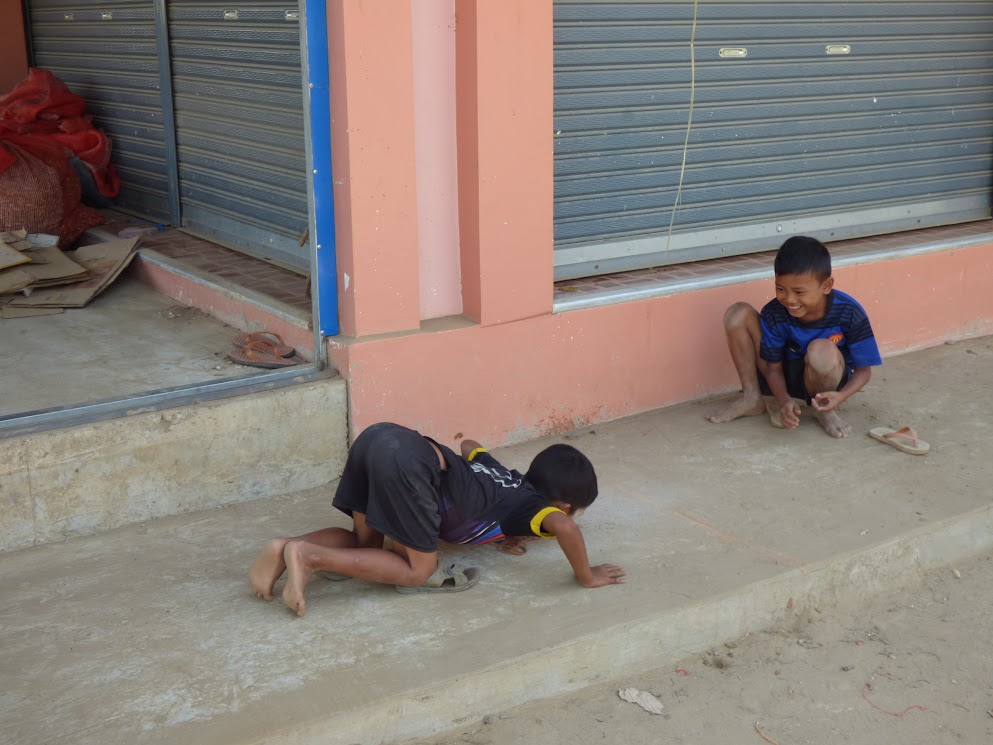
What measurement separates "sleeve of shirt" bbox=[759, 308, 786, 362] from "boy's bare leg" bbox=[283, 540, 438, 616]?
1.98m

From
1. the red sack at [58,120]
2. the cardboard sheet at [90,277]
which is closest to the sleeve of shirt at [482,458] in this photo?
the cardboard sheet at [90,277]

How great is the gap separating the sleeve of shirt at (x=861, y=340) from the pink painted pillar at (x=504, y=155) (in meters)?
1.25

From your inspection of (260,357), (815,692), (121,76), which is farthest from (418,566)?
(121,76)

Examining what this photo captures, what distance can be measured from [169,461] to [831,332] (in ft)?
8.70

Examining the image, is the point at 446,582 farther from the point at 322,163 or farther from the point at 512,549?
the point at 322,163

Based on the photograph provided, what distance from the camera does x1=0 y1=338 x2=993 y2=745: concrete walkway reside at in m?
2.67

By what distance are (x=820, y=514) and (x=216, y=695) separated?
2.15 m

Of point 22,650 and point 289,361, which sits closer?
point 22,650

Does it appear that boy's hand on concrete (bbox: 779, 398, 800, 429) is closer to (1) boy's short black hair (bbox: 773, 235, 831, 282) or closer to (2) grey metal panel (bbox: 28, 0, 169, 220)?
(1) boy's short black hair (bbox: 773, 235, 831, 282)

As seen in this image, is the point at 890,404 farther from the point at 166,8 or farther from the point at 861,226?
the point at 166,8

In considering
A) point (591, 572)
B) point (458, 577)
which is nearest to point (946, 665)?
point (591, 572)

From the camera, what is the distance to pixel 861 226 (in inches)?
225

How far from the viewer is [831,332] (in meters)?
4.48

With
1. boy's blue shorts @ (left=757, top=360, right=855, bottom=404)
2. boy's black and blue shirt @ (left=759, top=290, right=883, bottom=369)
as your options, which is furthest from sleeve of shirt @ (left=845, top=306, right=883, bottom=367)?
boy's blue shorts @ (left=757, top=360, right=855, bottom=404)
